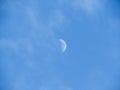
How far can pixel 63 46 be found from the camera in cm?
1569

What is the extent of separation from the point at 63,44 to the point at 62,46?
1.54 ft

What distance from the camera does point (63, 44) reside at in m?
15.4

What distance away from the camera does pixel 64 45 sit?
1567 centimetres

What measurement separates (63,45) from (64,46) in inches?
11.6

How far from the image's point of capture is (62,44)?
1538cm

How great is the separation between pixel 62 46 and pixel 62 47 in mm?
176

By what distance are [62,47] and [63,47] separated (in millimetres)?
149

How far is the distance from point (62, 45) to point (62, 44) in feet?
0.83

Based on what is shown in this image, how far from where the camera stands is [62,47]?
15852mm

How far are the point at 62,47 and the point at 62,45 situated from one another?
1.28ft

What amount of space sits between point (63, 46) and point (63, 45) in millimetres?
200

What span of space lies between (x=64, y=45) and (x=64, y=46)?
0.54ft

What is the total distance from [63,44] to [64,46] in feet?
1.58

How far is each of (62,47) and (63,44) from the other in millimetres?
635
